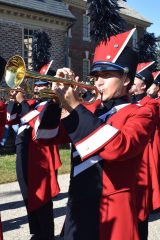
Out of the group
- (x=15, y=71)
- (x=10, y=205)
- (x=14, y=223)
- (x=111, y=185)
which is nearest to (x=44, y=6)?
(x=10, y=205)

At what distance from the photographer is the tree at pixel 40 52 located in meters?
8.26

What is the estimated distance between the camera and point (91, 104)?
2988 mm

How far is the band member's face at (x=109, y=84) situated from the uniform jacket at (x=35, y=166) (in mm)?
2245

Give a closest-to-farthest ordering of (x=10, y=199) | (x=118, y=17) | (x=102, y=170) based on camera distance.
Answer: (x=102, y=170) → (x=118, y=17) → (x=10, y=199)

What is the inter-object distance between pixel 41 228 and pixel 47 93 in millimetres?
2664

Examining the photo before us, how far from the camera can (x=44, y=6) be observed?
19.9 m

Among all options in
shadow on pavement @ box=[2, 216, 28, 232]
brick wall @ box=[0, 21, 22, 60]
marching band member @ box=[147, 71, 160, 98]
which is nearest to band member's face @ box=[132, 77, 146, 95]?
marching band member @ box=[147, 71, 160, 98]

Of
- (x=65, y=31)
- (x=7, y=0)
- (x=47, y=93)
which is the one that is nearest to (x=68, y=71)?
(x=47, y=93)

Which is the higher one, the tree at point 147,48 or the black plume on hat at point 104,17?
the black plume on hat at point 104,17

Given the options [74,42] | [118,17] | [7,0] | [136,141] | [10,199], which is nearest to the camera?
[136,141]

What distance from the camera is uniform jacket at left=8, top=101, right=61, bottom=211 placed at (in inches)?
195

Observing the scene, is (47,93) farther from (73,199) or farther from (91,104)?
(73,199)

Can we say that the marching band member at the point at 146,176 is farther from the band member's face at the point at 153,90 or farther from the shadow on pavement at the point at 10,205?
the shadow on pavement at the point at 10,205

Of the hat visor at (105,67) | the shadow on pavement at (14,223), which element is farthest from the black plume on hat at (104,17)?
the shadow on pavement at (14,223)
